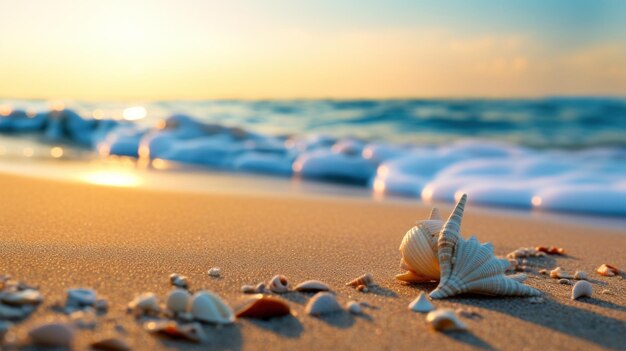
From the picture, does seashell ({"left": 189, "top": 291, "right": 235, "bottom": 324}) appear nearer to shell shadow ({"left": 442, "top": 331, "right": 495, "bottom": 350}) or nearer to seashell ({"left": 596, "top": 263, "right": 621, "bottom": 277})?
shell shadow ({"left": 442, "top": 331, "right": 495, "bottom": 350})

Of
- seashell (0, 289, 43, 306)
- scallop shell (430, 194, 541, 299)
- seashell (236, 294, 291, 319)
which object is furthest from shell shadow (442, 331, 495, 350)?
seashell (0, 289, 43, 306)

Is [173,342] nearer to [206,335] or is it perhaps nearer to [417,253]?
[206,335]

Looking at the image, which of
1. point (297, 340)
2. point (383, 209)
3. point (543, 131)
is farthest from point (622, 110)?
point (297, 340)

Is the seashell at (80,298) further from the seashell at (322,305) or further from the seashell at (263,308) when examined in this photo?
the seashell at (322,305)

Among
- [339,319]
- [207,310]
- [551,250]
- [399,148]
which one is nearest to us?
[207,310]

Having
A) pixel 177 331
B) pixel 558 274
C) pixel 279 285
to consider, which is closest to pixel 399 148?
pixel 558 274

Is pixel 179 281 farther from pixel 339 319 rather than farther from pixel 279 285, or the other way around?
pixel 339 319

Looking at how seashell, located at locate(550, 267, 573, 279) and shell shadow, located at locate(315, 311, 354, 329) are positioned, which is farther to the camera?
seashell, located at locate(550, 267, 573, 279)
